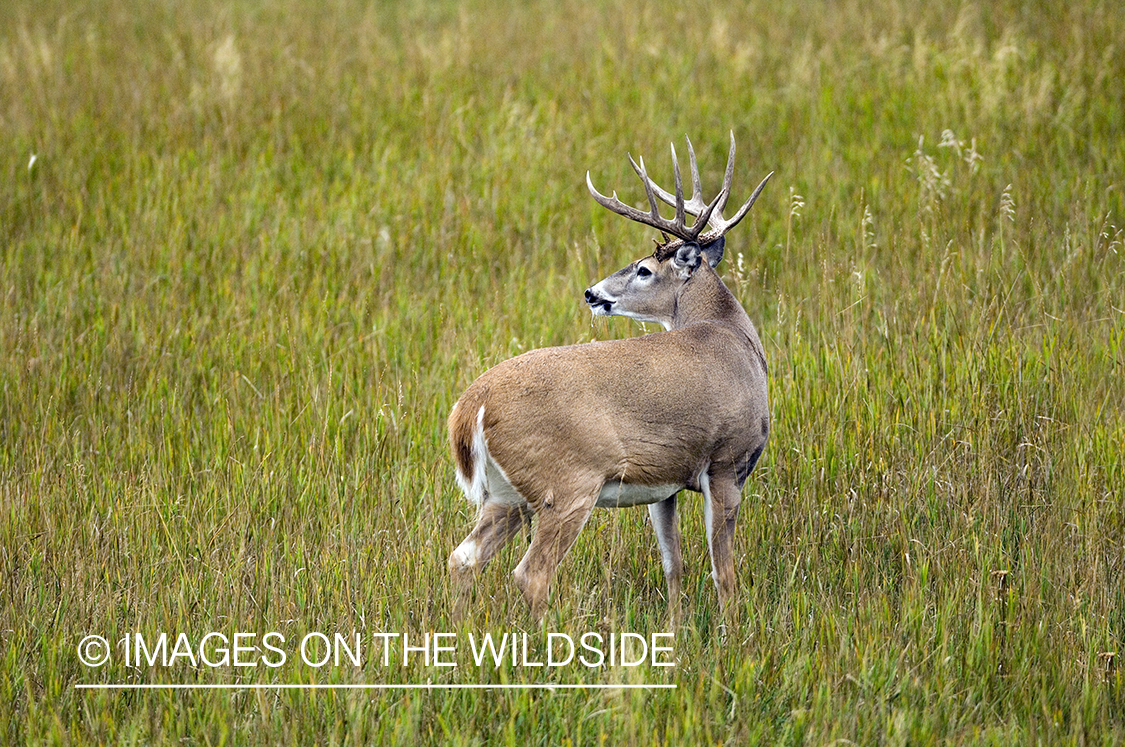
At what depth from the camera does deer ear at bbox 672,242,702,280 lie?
14.8 ft

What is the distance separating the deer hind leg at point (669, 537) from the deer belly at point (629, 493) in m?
0.20

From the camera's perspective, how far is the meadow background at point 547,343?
11.0 ft

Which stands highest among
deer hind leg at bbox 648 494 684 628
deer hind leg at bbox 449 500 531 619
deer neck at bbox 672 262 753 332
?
deer neck at bbox 672 262 753 332

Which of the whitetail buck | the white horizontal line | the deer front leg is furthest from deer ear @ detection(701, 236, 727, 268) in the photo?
the white horizontal line

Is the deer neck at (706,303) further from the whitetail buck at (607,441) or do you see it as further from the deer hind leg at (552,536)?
the deer hind leg at (552,536)

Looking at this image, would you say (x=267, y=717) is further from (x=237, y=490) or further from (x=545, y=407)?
(x=237, y=490)

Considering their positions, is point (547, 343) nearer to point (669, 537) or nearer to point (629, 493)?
point (669, 537)

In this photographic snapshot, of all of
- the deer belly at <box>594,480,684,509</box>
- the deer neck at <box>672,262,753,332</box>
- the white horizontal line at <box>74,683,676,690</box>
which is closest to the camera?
the white horizontal line at <box>74,683,676,690</box>

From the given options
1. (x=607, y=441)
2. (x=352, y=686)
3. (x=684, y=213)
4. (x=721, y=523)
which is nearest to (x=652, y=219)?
(x=684, y=213)

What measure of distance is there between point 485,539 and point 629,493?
1.73 ft

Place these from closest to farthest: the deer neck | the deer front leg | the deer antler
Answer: the deer front leg
the deer antler
the deer neck

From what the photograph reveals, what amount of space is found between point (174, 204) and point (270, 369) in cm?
204

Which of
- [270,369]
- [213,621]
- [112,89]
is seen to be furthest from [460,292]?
[112,89]

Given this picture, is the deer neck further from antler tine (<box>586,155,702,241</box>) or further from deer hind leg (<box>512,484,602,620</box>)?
deer hind leg (<box>512,484,602,620</box>)
